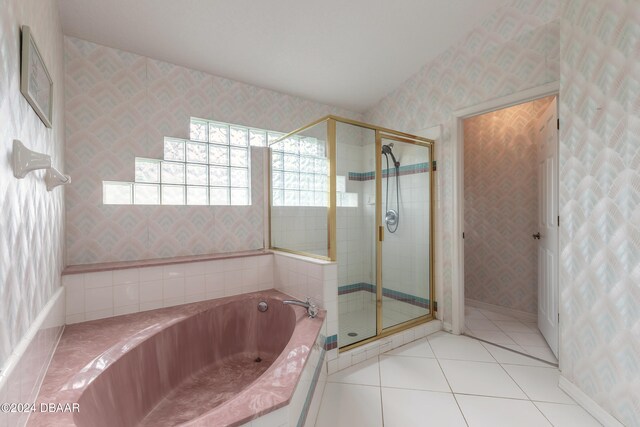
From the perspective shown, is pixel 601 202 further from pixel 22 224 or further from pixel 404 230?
pixel 22 224

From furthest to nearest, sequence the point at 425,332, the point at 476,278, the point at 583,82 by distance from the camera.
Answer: the point at 476,278, the point at 425,332, the point at 583,82

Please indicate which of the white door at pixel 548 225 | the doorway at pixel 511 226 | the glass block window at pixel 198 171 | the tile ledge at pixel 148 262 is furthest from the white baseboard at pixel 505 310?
the glass block window at pixel 198 171

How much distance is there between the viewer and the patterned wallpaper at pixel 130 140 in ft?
6.63

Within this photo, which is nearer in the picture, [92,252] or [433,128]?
[92,252]

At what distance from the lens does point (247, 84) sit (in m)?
2.73

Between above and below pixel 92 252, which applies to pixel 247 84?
above

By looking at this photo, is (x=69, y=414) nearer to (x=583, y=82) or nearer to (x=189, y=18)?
(x=189, y=18)

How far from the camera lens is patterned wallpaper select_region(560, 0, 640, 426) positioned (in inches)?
55.2

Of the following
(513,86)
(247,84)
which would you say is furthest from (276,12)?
(513,86)

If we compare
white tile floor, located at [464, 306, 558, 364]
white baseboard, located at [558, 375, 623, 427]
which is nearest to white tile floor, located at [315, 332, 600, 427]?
white baseboard, located at [558, 375, 623, 427]

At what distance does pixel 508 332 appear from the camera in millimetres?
2674

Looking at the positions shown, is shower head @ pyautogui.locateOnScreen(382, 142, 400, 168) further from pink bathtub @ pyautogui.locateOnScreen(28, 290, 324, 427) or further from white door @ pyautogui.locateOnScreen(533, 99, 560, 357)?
pink bathtub @ pyautogui.locateOnScreen(28, 290, 324, 427)

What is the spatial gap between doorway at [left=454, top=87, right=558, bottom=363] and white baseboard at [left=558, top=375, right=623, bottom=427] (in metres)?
0.46

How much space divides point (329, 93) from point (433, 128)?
114cm
